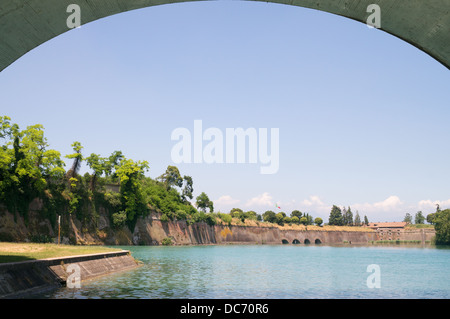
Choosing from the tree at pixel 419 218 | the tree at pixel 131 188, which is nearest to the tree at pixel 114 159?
the tree at pixel 131 188

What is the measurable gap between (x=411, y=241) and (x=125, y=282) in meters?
137

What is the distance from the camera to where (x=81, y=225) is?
49688mm

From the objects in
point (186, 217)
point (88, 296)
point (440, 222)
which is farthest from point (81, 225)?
point (440, 222)

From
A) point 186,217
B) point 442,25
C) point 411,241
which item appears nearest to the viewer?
point 442,25

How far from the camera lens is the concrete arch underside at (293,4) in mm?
6031

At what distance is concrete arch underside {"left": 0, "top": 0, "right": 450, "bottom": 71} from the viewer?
6.03 metres

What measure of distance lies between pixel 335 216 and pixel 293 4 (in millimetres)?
168239

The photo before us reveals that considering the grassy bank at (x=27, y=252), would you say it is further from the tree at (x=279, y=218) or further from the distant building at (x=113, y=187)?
the tree at (x=279, y=218)

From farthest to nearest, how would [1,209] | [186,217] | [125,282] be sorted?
[186,217] < [1,209] < [125,282]

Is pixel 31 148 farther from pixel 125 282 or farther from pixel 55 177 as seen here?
pixel 125 282

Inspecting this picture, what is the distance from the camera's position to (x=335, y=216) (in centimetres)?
16650

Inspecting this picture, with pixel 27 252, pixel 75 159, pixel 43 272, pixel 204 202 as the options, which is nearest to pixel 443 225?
pixel 204 202

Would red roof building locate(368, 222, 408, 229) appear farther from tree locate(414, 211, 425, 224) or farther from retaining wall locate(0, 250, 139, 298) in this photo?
retaining wall locate(0, 250, 139, 298)

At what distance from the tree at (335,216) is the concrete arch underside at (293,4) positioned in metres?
166
